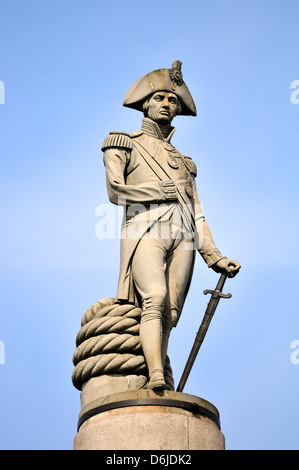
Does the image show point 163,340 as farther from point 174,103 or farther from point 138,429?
point 174,103

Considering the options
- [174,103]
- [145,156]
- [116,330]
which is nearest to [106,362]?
[116,330]

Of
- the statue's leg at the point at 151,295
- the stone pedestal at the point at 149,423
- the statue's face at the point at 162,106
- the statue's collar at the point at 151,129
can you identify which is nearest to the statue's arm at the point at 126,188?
the statue's leg at the point at 151,295

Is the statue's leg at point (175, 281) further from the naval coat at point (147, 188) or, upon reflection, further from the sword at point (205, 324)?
the sword at point (205, 324)

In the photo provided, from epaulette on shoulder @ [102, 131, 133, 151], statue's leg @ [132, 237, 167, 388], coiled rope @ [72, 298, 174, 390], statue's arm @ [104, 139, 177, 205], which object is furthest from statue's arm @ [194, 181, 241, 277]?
coiled rope @ [72, 298, 174, 390]

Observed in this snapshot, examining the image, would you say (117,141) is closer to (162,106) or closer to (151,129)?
(151,129)

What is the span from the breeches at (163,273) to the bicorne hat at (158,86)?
2.13m

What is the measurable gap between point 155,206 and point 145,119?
5.16 feet

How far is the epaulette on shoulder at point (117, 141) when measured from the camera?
12201mm

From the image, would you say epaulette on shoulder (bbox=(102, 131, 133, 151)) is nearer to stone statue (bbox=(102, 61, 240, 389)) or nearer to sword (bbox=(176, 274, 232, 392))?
stone statue (bbox=(102, 61, 240, 389))

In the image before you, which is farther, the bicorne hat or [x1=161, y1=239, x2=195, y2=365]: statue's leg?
the bicorne hat

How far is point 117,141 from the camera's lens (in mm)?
12219

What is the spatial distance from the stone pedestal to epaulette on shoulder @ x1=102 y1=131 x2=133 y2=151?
3.63 meters

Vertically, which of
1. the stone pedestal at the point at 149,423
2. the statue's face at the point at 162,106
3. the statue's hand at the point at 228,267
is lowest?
the stone pedestal at the point at 149,423

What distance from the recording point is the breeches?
36.6 ft
